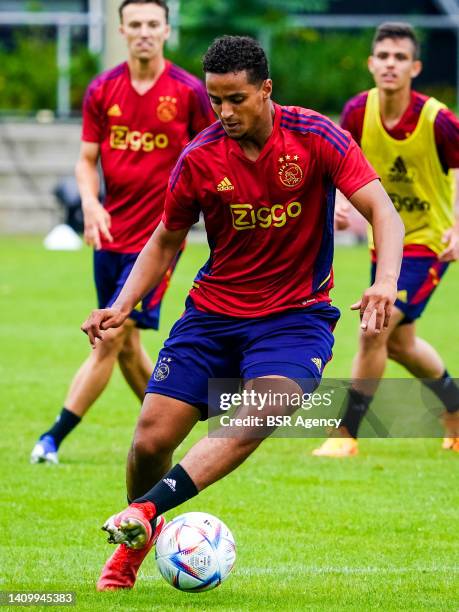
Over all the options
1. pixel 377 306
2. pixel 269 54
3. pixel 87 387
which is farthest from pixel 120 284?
pixel 269 54

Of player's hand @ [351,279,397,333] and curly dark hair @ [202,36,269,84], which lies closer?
player's hand @ [351,279,397,333]

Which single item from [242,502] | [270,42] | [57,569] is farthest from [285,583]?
[270,42]

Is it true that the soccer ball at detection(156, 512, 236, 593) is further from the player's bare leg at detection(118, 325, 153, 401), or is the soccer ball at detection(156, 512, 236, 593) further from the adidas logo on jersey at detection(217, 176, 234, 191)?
the player's bare leg at detection(118, 325, 153, 401)

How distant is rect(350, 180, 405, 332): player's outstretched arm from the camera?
5.61 m

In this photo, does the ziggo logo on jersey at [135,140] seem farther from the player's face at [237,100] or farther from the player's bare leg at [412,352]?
the player's face at [237,100]

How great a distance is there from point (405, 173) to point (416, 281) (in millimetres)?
713

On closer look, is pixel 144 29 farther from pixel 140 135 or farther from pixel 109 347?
pixel 109 347

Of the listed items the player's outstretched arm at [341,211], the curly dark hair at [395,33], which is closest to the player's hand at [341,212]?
the player's outstretched arm at [341,211]

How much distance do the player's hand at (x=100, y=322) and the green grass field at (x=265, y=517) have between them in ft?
3.53

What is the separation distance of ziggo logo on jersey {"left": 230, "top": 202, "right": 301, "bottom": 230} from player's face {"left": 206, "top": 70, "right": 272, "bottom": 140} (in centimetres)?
32

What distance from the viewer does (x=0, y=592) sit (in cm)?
599

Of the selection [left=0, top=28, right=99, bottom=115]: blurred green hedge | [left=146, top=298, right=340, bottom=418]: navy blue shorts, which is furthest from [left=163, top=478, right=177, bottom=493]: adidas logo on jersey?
[left=0, top=28, right=99, bottom=115]: blurred green hedge

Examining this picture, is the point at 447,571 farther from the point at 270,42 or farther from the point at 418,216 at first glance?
the point at 270,42

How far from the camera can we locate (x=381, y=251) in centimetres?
588
